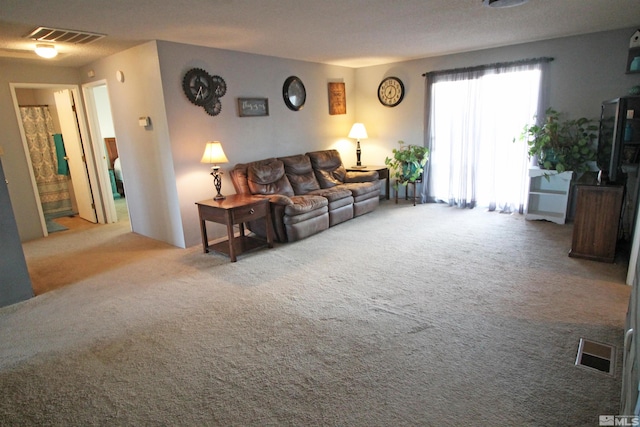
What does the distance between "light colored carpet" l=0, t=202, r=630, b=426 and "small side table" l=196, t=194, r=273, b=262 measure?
207 mm

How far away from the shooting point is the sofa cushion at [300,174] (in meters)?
5.30

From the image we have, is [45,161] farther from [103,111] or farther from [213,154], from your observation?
[213,154]

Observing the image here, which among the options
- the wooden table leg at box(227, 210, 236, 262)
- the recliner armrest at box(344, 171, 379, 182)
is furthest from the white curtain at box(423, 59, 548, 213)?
the wooden table leg at box(227, 210, 236, 262)

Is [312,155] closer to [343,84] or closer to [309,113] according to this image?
[309,113]

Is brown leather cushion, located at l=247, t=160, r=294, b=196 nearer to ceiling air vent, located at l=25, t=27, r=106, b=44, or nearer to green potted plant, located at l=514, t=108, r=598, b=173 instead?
ceiling air vent, located at l=25, t=27, r=106, b=44

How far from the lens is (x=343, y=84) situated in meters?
6.53

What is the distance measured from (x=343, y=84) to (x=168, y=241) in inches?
161

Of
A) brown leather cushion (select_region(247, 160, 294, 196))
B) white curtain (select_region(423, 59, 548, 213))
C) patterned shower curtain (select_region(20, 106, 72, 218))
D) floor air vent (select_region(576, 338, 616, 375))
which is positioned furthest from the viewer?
patterned shower curtain (select_region(20, 106, 72, 218))

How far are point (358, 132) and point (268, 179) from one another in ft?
7.79

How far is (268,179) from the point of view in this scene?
4.88 meters

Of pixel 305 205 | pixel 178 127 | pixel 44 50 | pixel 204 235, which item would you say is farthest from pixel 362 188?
pixel 44 50

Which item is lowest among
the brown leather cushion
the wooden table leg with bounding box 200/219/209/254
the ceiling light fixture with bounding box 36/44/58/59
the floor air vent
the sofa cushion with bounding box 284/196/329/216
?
the floor air vent

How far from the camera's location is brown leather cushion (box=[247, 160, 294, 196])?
15.5 feet

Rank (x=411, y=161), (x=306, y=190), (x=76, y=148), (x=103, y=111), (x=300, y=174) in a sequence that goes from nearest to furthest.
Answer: (x=306, y=190) → (x=300, y=174) → (x=76, y=148) → (x=411, y=161) → (x=103, y=111)
